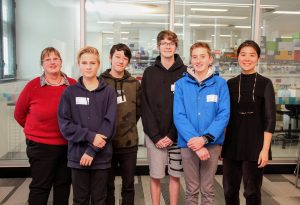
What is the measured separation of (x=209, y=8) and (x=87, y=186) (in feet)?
9.01

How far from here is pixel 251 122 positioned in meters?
2.22

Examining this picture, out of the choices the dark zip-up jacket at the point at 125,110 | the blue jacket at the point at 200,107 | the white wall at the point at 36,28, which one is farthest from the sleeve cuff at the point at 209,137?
the white wall at the point at 36,28

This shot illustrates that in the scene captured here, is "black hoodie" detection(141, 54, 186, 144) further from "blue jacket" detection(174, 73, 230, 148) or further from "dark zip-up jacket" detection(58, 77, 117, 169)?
"dark zip-up jacket" detection(58, 77, 117, 169)

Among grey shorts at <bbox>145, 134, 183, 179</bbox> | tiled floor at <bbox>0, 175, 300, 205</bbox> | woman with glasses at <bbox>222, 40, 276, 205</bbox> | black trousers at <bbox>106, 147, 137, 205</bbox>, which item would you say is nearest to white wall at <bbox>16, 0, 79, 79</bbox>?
tiled floor at <bbox>0, 175, 300, 205</bbox>

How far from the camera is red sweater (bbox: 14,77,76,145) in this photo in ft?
7.45

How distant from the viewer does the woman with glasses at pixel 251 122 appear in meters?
2.20

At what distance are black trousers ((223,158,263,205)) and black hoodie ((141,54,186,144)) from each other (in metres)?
0.47

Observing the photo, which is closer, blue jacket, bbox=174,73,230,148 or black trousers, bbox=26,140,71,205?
blue jacket, bbox=174,73,230,148

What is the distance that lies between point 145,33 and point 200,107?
197 cm

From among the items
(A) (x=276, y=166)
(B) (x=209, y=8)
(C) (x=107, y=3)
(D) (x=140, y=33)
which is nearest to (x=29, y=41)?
(C) (x=107, y=3)

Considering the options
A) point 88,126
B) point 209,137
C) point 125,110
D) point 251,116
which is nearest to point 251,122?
point 251,116

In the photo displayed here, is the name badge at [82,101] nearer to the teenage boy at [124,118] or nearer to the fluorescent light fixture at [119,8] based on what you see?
the teenage boy at [124,118]

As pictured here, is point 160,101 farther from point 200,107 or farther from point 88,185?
point 88,185

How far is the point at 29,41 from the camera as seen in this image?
374 cm
